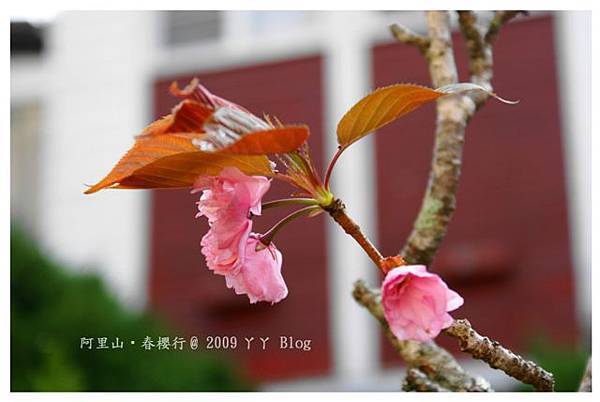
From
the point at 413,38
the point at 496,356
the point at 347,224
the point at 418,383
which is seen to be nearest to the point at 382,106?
the point at 347,224

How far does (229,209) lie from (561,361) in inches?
104

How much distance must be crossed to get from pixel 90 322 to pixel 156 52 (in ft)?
6.35

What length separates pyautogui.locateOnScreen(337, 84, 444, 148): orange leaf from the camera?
2.13 feet

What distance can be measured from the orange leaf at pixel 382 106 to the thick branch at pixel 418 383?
1.16 ft

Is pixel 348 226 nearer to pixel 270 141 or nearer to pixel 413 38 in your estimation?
pixel 270 141

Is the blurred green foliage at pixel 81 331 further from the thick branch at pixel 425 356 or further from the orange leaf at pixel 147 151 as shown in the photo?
the orange leaf at pixel 147 151

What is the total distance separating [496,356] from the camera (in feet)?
2.38

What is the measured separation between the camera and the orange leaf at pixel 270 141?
0.61m

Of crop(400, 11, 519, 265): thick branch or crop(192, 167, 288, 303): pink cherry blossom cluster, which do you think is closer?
crop(192, 167, 288, 303): pink cherry blossom cluster

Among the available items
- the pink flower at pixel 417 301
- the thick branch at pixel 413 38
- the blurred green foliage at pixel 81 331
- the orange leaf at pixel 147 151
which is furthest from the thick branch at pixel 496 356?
the blurred green foliage at pixel 81 331

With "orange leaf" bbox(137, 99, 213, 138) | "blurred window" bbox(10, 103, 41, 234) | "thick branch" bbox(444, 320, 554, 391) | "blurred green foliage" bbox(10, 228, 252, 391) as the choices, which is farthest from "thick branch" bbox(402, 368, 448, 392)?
"blurred window" bbox(10, 103, 41, 234)

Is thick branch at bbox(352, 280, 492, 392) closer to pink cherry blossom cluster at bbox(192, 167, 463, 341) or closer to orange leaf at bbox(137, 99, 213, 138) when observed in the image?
pink cherry blossom cluster at bbox(192, 167, 463, 341)

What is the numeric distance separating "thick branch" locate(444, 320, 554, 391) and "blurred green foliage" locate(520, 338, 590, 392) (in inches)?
84.9
